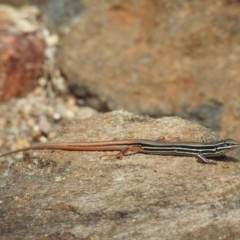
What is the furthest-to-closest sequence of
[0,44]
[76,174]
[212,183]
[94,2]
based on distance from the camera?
[94,2] < [0,44] < [76,174] < [212,183]

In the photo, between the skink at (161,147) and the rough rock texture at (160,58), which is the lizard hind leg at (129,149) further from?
the rough rock texture at (160,58)

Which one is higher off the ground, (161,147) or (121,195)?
(161,147)

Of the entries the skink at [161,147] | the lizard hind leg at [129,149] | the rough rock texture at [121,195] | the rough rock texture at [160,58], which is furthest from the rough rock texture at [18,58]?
the lizard hind leg at [129,149]

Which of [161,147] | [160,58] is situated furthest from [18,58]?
[161,147]

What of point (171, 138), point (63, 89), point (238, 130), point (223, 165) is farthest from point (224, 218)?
point (63, 89)

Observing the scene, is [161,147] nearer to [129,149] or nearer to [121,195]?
[129,149]

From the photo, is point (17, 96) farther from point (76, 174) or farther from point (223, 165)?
point (223, 165)

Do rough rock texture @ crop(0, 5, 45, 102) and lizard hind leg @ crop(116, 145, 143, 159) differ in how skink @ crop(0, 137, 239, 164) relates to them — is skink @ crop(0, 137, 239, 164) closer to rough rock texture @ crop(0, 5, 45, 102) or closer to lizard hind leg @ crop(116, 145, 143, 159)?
lizard hind leg @ crop(116, 145, 143, 159)
